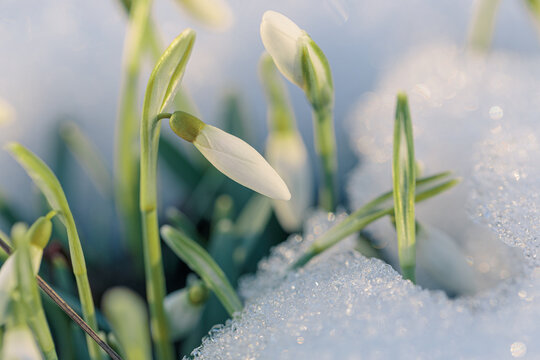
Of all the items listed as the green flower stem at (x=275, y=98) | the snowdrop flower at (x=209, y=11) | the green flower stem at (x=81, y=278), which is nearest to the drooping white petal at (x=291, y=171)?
the green flower stem at (x=275, y=98)

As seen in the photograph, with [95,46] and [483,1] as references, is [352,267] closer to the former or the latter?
[483,1]

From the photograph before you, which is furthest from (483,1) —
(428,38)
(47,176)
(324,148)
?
(47,176)

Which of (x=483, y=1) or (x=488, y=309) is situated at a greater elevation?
(x=483, y=1)

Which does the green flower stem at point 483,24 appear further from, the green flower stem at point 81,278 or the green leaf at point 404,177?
the green flower stem at point 81,278

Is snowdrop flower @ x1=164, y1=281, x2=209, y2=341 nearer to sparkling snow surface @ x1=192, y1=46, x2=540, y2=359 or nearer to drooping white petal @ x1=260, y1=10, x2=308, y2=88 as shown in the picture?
sparkling snow surface @ x1=192, y1=46, x2=540, y2=359

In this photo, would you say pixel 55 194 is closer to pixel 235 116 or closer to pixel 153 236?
pixel 153 236

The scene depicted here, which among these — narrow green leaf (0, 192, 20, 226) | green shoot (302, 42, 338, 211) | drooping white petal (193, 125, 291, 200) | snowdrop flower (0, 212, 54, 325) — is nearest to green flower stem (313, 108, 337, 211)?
green shoot (302, 42, 338, 211)
